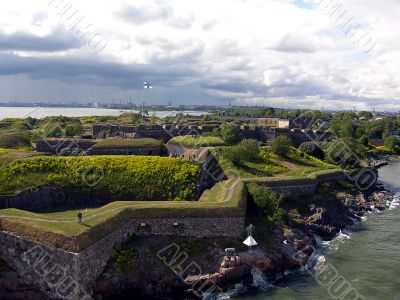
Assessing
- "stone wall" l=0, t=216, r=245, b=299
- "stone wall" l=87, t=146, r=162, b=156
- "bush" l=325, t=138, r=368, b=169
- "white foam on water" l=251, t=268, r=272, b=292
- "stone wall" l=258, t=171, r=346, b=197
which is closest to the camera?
"stone wall" l=0, t=216, r=245, b=299

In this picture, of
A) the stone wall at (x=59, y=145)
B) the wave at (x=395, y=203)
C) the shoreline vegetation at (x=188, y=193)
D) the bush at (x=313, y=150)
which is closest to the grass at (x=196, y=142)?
the shoreline vegetation at (x=188, y=193)

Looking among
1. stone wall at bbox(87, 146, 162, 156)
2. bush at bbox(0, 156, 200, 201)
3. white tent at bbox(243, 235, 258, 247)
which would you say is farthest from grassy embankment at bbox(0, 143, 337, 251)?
stone wall at bbox(87, 146, 162, 156)

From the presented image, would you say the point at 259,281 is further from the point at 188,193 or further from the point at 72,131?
the point at 72,131

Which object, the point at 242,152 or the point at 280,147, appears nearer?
the point at 242,152

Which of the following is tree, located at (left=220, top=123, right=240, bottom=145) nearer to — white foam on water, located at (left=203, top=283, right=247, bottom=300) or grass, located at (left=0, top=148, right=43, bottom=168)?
grass, located at (left=0, top=148, right=43, bottom=168)

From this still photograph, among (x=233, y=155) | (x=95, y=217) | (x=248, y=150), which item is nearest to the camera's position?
(x=95, y=217)

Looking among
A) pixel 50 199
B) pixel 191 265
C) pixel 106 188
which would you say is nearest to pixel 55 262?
pixel 191 265

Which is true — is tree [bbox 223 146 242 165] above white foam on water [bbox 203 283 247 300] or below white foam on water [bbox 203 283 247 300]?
above

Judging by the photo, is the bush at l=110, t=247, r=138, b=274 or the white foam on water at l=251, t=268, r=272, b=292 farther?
the white foam on water at l=251, t=268, r=272, b=292
